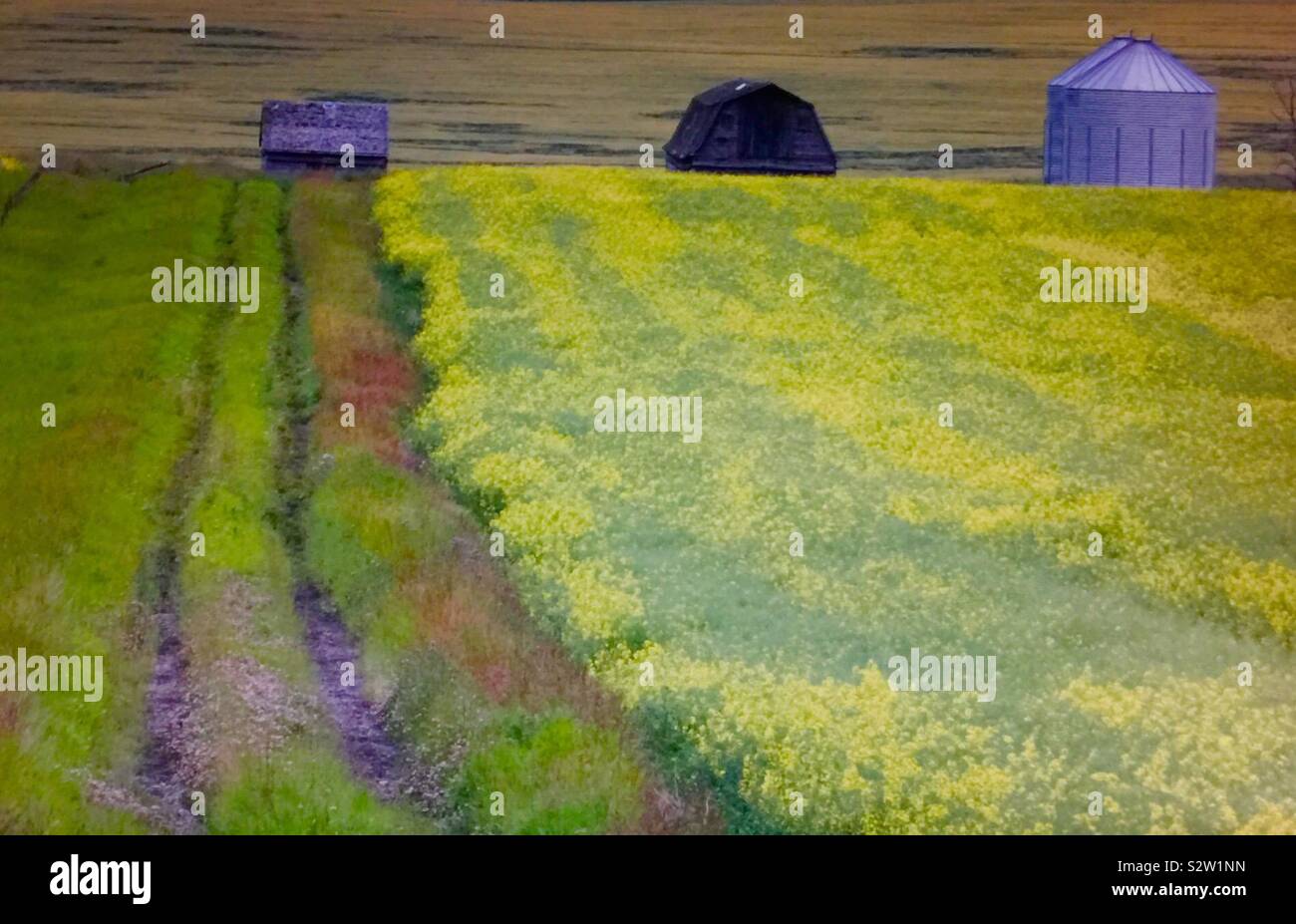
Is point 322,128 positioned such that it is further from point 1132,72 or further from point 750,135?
point 1132,72

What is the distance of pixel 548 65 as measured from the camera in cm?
1803

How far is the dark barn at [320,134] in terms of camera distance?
18.5m

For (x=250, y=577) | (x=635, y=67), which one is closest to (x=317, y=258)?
(x=635, y=67)

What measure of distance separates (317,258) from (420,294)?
1396 millimetres

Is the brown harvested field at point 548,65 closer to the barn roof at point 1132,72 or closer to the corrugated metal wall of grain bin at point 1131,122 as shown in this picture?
the barn roof at point 1132,72

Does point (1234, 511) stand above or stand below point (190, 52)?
below

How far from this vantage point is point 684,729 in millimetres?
12289

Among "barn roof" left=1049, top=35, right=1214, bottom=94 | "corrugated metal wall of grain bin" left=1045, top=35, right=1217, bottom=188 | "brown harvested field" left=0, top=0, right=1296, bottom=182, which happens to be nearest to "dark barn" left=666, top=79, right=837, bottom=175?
"brown harvested field" left=0, top=0, right=1296, bottom=182

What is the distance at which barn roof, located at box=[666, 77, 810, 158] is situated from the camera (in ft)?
63.0

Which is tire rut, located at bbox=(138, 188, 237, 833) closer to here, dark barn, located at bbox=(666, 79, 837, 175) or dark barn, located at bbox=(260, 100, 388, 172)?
dark barn, located at bbox=(260, 100, 388, 172)

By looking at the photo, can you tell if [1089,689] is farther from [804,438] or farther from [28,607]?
[28,607]

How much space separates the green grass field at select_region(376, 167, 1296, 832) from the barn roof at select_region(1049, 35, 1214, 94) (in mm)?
1736

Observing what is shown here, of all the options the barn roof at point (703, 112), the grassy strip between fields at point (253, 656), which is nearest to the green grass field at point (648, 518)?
the grassy strip between fields at point (253, 656)
